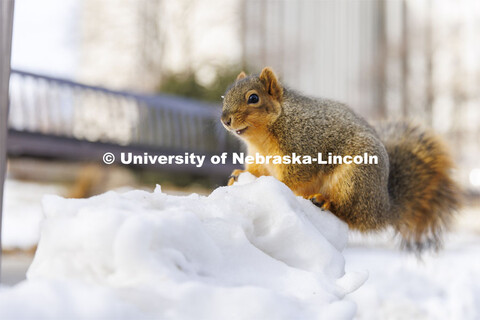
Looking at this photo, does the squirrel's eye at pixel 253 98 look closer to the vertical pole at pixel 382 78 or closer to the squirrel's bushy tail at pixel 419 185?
the squirrel's bushy tail at pixel 419 185

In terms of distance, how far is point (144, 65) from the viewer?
4.98m

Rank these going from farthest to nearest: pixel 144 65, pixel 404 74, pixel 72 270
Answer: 1. pixel 404 74
2. pixel 144 65
3. pixel 72 270

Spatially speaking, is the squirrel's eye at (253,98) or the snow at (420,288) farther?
the snow at (420,288)

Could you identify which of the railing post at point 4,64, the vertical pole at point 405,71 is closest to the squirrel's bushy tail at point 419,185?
the railing post at point 4,64

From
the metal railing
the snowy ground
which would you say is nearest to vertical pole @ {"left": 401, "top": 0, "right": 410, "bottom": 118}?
the metal railing

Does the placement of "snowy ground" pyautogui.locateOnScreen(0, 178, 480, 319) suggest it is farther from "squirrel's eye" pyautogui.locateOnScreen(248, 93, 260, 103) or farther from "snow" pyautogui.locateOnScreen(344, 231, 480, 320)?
"snow" pyautogui.locateOnScreen(344, 231, 480, 320)

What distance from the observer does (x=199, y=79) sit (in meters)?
4.38

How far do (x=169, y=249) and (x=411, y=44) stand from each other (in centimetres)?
793

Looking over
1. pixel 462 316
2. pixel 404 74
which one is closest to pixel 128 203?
pixel 462 316

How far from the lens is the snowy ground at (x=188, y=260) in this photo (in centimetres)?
39

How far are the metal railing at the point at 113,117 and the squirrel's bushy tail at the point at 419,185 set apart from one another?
5.45 feet

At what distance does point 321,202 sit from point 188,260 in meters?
0.32

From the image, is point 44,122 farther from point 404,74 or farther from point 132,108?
point 404,74

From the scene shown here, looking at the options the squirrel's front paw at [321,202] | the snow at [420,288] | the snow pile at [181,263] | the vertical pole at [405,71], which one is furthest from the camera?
the vertical pole at [405,71]
